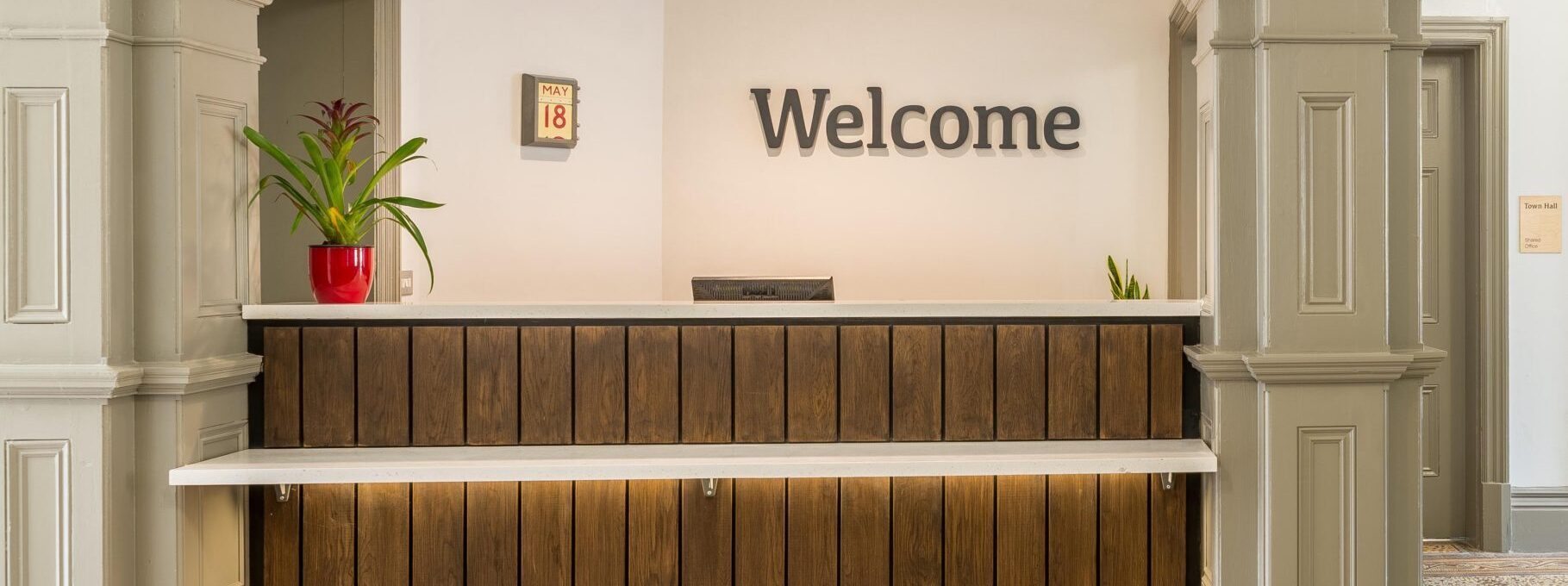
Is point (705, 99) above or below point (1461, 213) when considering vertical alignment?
above

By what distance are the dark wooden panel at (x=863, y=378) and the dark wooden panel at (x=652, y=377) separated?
451mm

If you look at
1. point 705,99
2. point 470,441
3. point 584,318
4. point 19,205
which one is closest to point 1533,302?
point 705,99

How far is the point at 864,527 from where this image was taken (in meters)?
2.65

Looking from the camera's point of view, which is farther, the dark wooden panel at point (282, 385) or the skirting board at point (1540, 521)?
the skirting board at point (1540, 521)

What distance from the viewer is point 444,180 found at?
159 inches

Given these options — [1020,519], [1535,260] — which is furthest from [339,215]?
[1535,260]

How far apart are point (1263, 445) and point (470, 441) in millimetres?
2102

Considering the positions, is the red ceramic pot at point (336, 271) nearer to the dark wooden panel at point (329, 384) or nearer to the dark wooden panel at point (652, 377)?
the dark wooden panel at point (329, 384)

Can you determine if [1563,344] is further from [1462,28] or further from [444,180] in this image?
[444,180]

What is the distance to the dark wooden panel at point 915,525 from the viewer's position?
265 centimetres

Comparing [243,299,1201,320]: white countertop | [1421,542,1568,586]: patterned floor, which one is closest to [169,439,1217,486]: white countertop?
[243,299,1201,320]: white countertop

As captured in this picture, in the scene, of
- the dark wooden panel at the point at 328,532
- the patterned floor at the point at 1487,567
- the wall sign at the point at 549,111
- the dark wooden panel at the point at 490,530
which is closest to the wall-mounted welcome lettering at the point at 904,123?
the wall sign at the point at 549,111

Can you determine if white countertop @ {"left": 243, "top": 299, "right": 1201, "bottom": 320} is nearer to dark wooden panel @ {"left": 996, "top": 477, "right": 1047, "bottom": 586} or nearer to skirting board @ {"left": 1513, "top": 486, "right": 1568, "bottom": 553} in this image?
dark wooden panel @ {"left": 996, "top": 477, "right": 1047, "bottom": 586}

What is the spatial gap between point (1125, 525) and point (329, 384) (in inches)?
87.0
